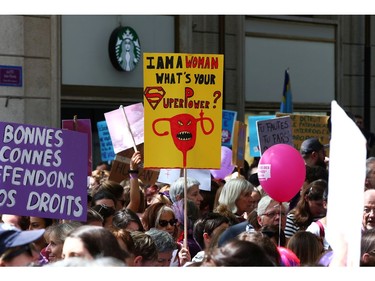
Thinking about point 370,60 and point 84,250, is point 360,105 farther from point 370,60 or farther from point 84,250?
point 84,250

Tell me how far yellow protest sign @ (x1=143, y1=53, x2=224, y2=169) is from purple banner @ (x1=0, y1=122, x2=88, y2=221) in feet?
2.86

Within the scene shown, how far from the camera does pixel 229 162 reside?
39.0ft

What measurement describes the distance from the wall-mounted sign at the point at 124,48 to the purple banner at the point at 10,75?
5.60 feet

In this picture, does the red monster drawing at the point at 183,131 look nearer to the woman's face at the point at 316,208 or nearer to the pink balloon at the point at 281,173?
the pink balloon at the point at 281,173

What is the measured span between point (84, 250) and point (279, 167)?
168 inches

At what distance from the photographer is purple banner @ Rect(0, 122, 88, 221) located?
6570mm

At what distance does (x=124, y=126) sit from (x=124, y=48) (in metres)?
7.04

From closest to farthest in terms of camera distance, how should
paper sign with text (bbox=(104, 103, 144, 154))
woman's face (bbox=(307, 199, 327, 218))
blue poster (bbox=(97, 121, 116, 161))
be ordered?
woman's face (bbox=(307, 199, 327, 218))
paper sign with text (bbox=(104, 103, 144, 154))
blue poster (bbox=(97, 121, 116, 161))

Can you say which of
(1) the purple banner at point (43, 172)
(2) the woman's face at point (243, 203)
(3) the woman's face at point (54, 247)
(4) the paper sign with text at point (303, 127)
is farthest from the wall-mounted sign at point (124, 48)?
(3) the woman's face at point (54, 247)

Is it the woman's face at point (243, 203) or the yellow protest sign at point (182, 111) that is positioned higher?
the yellow protest sign at point (182, 111)

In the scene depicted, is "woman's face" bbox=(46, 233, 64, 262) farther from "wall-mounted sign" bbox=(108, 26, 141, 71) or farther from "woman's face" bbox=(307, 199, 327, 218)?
"wall-mounted sign" bbox=(108, 26, 141, 71)

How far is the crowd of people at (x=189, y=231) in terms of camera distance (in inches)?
154

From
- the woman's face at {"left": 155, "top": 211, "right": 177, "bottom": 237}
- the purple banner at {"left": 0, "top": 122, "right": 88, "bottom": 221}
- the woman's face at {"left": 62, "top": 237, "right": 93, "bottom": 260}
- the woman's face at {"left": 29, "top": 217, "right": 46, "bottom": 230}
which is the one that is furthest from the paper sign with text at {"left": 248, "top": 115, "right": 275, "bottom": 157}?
the woman's face at {"left": 62, "top": 237, "right": 93, "bottom": 260}
